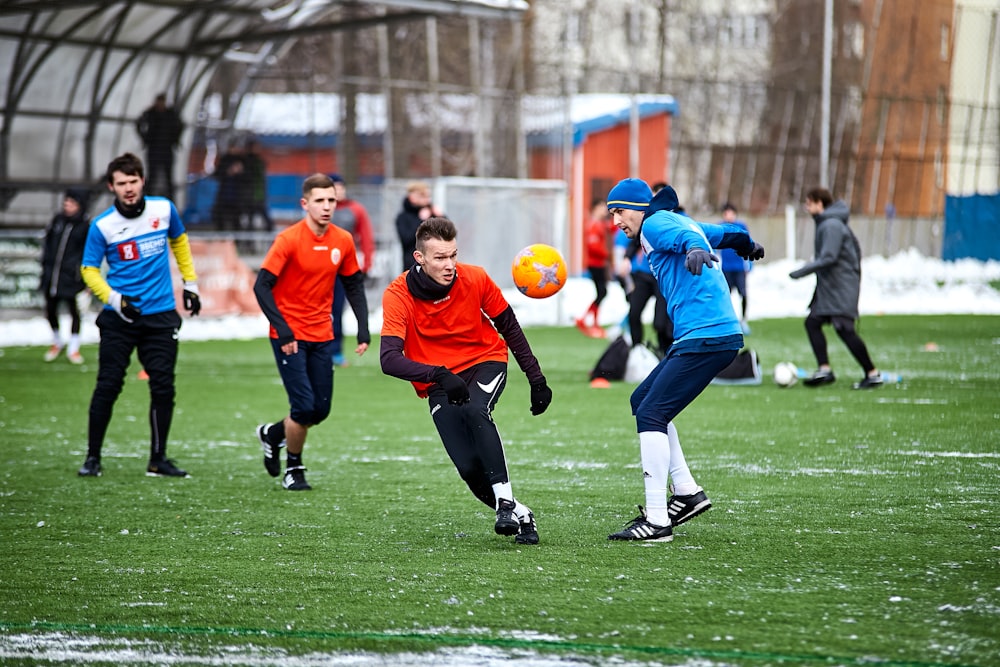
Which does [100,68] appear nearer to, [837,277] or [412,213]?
[412,213]

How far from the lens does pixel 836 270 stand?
13375mm

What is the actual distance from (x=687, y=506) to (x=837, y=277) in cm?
723

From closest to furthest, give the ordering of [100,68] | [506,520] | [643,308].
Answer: [506,520] → [643,308] → [100,68]

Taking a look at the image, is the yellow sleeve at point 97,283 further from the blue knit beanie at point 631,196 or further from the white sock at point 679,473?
the white sock at point 679,473

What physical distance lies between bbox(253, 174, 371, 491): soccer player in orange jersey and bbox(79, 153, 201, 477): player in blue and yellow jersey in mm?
799

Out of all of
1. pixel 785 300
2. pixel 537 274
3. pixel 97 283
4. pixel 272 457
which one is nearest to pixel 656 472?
pixel 537 274

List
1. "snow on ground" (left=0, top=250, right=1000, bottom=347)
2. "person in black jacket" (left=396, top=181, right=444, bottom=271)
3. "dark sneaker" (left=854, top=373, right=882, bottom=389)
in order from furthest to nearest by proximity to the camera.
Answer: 1. "snow on ground" (left=0, top=250, right=1000, bottom=347)
2. "person in black jacket" (left=396, top=181, right=444, bottom=271)
3. "dark sneaker" (left=854, top=373, right=882, bottom=389)

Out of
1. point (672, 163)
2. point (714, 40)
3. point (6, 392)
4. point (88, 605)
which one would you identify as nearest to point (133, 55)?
point (6, 392)

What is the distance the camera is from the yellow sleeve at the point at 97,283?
8734mm

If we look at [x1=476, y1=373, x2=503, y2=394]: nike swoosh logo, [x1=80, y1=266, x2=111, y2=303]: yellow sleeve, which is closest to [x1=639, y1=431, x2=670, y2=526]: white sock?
[x1=476, y1=373, x2=503, y2=394]: nike swoosh logo

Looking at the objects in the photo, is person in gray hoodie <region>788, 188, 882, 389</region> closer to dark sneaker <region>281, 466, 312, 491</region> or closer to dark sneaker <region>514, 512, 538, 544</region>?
dark sneaker <region>281, 466, 312, 491</region>

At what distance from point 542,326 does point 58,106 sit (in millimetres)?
9190

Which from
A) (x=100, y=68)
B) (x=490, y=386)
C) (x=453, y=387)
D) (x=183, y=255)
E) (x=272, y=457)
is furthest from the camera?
(x=100, y=68)

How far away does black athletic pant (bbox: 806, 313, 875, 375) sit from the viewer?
13.3 m
